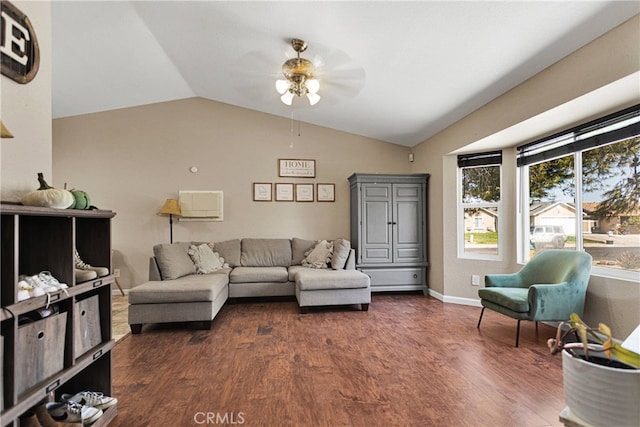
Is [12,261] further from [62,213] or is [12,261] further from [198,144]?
[198,144]

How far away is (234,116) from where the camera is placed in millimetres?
5199

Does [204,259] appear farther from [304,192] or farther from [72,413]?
[72,413]

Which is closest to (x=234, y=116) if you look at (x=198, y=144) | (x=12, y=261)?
(x=198, y=144)

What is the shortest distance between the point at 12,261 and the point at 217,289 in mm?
2458

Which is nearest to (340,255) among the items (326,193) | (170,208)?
(326,193)

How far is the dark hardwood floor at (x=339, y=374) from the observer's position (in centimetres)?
183

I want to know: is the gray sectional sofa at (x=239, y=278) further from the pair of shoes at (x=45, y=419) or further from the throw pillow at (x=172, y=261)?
the pair of shoes at (x=45, y=419)

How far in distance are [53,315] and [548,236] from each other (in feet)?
14.1

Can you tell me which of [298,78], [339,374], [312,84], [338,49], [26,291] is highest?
[338,49]

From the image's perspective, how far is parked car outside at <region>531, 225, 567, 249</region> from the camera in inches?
135

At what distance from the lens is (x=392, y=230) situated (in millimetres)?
4910

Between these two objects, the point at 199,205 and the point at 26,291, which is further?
the point at 199,205

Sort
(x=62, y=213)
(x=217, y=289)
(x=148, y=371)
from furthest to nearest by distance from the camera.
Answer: (x=217, y=289), (x=148, y=371), (x=62, y=213)

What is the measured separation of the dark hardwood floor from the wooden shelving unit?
0.45 metres
